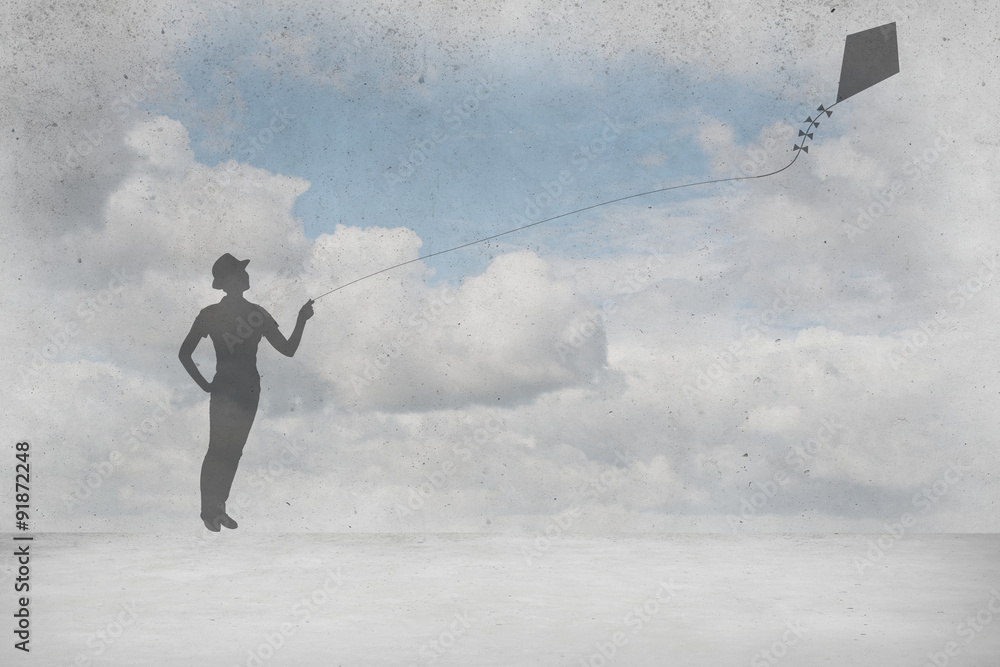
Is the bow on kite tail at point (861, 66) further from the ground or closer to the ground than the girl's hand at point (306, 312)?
further from the ground

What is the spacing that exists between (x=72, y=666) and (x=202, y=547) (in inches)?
80.1

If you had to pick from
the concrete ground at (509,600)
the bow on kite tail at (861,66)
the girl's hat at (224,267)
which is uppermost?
the bow on kite tail at (861,66)

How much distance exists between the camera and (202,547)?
5.06 metres

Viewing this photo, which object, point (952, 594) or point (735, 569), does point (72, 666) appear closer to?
point (735, 569)

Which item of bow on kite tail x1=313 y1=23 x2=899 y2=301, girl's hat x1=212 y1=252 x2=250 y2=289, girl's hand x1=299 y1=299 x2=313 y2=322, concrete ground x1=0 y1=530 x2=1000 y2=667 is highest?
bow on kite tail x1=313 y1=23 x2=899 y2=301

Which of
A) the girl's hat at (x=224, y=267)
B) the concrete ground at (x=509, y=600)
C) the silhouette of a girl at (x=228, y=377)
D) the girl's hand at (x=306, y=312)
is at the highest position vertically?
the girl's hat at (x=224, y=267)

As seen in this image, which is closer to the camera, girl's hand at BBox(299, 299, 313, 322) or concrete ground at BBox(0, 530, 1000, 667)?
concrete ground at BBox(0, 530, 1000, 667)

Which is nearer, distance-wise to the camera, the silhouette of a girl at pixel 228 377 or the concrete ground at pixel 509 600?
the concrete ground at pixel 509 600

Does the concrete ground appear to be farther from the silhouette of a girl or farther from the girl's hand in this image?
the girl's hand

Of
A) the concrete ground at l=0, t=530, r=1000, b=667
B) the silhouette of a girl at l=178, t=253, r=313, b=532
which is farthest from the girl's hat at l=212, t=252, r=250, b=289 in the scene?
the concrete ground at l=0, t=530, r=1000, b=667

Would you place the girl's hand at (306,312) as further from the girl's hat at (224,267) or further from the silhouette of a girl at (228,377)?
the girl's hat at (224,267)

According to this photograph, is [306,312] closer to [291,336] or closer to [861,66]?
[291,336]

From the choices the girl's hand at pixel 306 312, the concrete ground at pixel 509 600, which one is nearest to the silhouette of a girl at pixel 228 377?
the girl's hand at pixel 306 312

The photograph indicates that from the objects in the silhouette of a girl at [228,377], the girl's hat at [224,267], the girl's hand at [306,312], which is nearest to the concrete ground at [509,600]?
the silhouette of a girl at [228,377]
